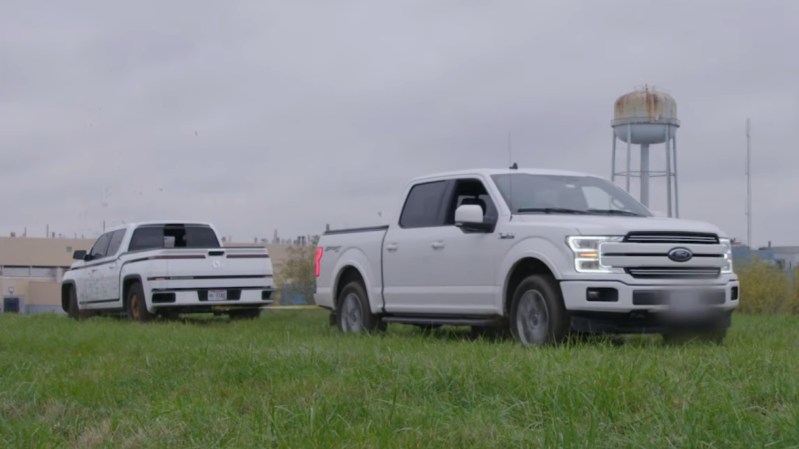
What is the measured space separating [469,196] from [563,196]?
42.7 inches

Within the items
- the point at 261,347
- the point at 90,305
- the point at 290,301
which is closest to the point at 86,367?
the point at 261,347

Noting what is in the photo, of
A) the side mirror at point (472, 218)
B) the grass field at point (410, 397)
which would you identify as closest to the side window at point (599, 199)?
the side mirror at point (472, 218)

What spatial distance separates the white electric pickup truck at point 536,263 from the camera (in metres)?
10.0

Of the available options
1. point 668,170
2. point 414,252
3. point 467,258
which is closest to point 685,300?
point 467,258

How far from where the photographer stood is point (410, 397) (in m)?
7.23

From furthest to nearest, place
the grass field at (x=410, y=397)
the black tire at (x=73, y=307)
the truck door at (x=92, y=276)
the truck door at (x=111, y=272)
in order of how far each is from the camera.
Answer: the black tire at (x=73, y=307) → the truck door at (x=92, y=276) → the truck door at (x=111, y=272) → the grass field at (x=410, y=397)

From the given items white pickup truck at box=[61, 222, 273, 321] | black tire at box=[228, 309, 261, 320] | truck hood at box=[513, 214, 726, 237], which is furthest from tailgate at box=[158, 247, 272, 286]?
truck hood at box=[513, 214, 726, 237]

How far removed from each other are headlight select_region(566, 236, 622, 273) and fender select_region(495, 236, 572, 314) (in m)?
0.09

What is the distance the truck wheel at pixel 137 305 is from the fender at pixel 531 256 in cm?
811

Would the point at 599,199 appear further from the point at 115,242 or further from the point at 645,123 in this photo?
the point at 645,123

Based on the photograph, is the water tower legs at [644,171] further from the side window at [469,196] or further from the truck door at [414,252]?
the side window at [469,196]

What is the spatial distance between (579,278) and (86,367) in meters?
4.47

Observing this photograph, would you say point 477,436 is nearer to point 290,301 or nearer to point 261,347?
point 261,347

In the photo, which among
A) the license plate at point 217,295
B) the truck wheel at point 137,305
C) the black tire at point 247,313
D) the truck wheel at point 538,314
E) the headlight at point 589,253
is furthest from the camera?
the black tire at point 247,313
